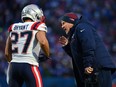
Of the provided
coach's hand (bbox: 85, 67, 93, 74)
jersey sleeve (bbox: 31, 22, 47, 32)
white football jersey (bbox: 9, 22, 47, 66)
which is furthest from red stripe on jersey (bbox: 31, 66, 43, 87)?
coach's hand (bbox: 85, 67, 93, 74)

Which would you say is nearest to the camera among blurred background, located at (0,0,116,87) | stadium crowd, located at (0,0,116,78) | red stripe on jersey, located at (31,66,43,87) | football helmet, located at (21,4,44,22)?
red stripe on jersey, located at (31,66,43,87)

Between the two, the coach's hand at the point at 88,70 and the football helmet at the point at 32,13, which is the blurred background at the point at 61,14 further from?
the coach's hand at the point at 88,70

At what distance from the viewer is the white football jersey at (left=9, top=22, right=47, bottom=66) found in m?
6.75

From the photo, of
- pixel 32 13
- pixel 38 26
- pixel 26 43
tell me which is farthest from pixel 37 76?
pixel 32 13

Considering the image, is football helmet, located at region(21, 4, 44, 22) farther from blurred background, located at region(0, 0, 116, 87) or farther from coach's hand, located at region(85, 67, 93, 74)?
blurred background, located at region(0, 0, 116, 87)

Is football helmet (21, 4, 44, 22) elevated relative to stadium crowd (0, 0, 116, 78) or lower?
elevated

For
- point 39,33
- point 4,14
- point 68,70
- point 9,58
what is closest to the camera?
point 39,33

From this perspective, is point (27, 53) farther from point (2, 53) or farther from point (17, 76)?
point (2, 53)

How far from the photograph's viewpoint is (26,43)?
22.2ft

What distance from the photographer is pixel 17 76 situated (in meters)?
6.77

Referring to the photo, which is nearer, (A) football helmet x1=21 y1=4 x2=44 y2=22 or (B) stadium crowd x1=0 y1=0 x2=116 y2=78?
(A) football helmet x1=21 y1=4 x2=44 y2=22

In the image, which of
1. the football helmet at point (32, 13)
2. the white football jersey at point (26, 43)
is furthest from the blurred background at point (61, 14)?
the white football jersey at point (26, 43)

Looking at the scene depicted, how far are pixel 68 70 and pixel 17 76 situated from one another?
6826 millimetres

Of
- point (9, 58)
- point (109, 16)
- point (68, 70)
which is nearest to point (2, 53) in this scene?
point (68, 70)
